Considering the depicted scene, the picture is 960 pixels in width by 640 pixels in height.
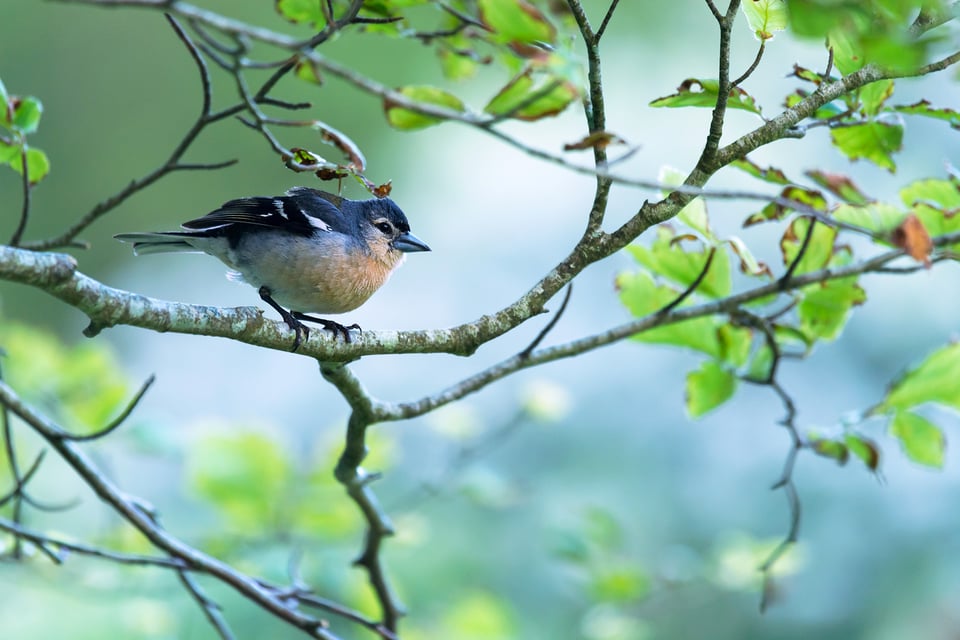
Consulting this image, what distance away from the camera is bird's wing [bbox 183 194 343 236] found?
9.75ft

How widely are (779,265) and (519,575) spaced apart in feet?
8.18

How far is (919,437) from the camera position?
8.62ft

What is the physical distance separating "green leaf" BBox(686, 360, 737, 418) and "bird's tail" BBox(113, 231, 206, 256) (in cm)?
153

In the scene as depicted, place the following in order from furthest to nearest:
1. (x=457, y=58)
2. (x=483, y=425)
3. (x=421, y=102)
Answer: (x=483, y=425)
(x=457, y=58)
(x=421, y=102)

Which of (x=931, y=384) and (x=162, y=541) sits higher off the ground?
(x=931, y=384)

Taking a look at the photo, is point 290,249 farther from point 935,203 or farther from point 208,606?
point 935,203

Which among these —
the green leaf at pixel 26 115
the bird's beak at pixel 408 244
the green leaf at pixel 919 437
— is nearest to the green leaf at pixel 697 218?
the green leaf at pixel 919 437

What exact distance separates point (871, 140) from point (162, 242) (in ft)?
6.61

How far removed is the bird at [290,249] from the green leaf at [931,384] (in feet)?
4.98

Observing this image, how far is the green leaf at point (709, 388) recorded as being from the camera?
2.71 meters

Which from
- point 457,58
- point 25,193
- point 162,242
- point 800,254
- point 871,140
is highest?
point 457,58

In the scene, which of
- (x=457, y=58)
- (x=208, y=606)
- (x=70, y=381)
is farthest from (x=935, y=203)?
(x=70, y=381)

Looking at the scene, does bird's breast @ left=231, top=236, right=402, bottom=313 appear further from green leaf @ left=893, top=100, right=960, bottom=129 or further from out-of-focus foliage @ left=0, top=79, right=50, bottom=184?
green leaf @ left=893, top=100, right=960, bottom=129

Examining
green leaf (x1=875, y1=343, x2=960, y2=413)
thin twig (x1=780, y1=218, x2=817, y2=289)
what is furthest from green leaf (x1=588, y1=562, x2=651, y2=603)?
thin twig (x1=780, y1=218, x2=817, y2=289)
